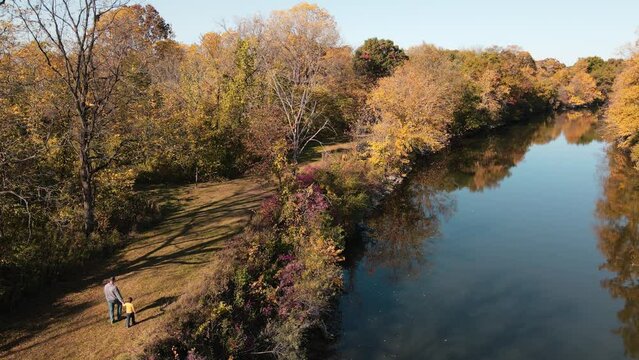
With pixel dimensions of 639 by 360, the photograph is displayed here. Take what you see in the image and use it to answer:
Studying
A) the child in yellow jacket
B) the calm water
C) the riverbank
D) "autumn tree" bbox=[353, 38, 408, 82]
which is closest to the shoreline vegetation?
the riverbank

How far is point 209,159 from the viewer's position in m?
32.6

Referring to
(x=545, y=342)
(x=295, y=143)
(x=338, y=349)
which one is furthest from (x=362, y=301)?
(x=295, y=143)

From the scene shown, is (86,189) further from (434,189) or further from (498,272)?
(434,189)

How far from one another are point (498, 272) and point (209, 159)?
21.8 m

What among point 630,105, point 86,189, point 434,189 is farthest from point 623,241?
point 86,189

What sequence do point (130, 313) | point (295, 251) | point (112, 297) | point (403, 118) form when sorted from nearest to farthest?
point (130, 313)
point (112, 297)
point (295, 251)
point (403, 118)

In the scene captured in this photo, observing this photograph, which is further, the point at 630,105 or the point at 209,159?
the point at 630,105

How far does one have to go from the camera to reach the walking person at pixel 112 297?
44.9 feet

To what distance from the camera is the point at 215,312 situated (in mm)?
14180

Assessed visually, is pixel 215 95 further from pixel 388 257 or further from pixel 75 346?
pixel 75 346

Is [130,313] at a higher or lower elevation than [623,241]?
higher

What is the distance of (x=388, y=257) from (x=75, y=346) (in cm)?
1669

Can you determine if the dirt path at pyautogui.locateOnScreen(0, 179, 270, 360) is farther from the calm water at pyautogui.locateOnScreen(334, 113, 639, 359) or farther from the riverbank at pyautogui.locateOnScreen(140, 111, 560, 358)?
the calm water at pyautogui.locateOnScreen(334, 113, 639, 359)

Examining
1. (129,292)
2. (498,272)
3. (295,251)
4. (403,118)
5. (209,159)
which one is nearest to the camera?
(129,292)
